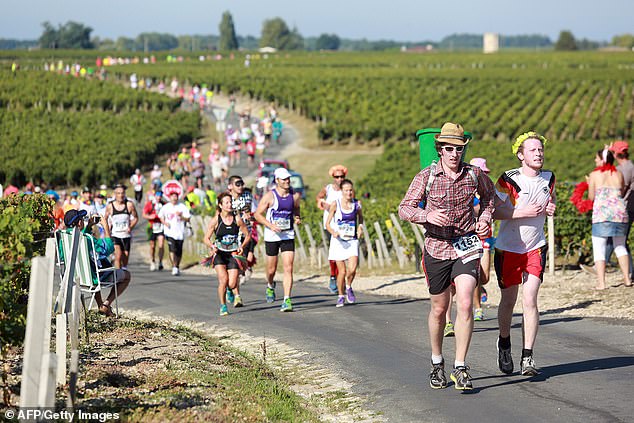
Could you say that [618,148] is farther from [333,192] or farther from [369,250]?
[369,250]

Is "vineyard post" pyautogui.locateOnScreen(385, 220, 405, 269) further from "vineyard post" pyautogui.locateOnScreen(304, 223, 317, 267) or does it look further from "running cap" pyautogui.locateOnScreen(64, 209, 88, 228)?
"running cap" pyautogui.locateOnScreen(64, 209, 88, 228)

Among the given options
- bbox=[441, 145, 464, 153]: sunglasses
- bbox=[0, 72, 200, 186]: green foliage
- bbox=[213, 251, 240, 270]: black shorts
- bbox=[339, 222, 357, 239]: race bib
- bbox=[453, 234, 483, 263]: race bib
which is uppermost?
bbox=[441, 145, 464, 153]: sunglasses

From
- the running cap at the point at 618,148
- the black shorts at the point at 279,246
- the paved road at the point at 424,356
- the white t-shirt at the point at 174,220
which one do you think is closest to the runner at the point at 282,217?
the black shorts at the point at 279,246

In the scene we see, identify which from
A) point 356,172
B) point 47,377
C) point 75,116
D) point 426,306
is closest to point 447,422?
point 47,377

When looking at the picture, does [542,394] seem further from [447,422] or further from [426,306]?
[426,306]

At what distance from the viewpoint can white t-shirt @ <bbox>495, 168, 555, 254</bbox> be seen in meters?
9.32

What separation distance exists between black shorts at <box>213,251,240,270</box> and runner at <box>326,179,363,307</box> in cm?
137

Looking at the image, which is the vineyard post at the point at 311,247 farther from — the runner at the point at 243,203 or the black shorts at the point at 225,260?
the black shorts at the point at 225,260

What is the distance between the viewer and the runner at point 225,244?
14.7m

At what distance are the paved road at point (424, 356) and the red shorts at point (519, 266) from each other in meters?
0.78

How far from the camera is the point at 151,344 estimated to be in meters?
11.4

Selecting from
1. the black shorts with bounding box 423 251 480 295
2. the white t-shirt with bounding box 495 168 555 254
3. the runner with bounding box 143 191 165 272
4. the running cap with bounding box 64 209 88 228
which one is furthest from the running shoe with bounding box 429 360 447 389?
the runner with bounding box 143 191 165 272

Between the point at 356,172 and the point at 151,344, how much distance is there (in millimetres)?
45058

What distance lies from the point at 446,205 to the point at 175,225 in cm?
1435
